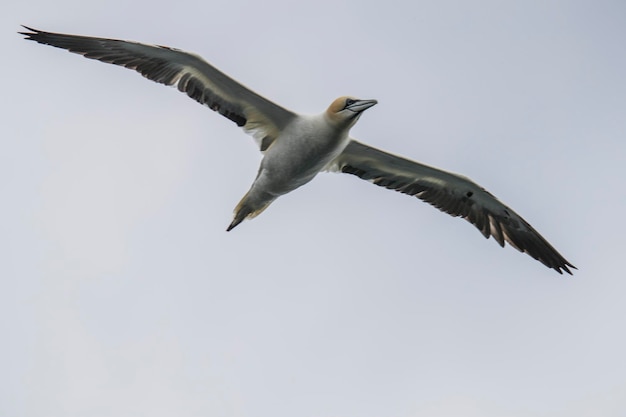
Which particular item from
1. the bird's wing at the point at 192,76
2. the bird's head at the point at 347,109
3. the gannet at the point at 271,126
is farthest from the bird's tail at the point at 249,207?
the bird's head at the point at 347,109

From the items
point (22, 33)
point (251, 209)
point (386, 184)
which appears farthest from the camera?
point (386, 184)

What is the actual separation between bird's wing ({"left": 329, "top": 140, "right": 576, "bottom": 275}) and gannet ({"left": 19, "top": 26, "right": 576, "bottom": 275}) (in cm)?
2

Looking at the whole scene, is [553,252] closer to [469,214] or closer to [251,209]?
[469,214]

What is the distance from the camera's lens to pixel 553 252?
17484 mm

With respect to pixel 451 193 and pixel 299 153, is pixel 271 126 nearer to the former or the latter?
pixel 299 153

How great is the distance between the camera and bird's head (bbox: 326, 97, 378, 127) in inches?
581

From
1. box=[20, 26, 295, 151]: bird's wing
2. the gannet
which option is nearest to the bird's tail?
the gannet

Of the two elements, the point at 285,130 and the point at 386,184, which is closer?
the point at 285,130

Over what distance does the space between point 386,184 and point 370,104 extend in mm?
2497

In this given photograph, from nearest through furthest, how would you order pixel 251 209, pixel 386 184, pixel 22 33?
pixel 22 33 < pixel 251 209 < pixel 386 184

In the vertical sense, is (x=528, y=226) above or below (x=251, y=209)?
above

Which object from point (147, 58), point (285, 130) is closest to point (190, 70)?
point (147, 58)

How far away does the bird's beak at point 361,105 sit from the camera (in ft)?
48.3

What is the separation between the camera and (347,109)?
48.5 feet
